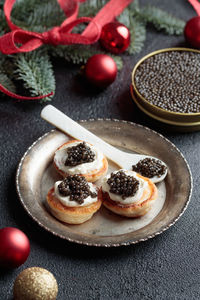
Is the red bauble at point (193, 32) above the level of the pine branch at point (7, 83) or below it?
below

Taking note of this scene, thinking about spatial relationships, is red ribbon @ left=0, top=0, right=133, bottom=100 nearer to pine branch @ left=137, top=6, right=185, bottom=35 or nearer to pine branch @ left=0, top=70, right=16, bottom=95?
pine branch @ left=0, top=70, right=16, bottom=95

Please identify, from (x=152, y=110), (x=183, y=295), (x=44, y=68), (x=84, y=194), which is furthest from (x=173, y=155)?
(x=44, y=68)

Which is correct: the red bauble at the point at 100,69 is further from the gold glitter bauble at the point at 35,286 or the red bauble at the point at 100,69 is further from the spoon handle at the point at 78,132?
the gold glitter bauble at the point at 35,286

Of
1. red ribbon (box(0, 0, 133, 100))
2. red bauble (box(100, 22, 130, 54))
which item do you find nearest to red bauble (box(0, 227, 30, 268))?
red ribbon (box(0, 0, 133, 100))

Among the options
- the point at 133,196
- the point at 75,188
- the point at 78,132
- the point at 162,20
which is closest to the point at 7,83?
the point at 78,132

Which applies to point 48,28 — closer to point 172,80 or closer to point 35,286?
point 172,80

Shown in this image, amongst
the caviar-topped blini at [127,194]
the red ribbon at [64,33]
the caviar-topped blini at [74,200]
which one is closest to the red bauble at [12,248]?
the caviar-topped blini at [74,200]
